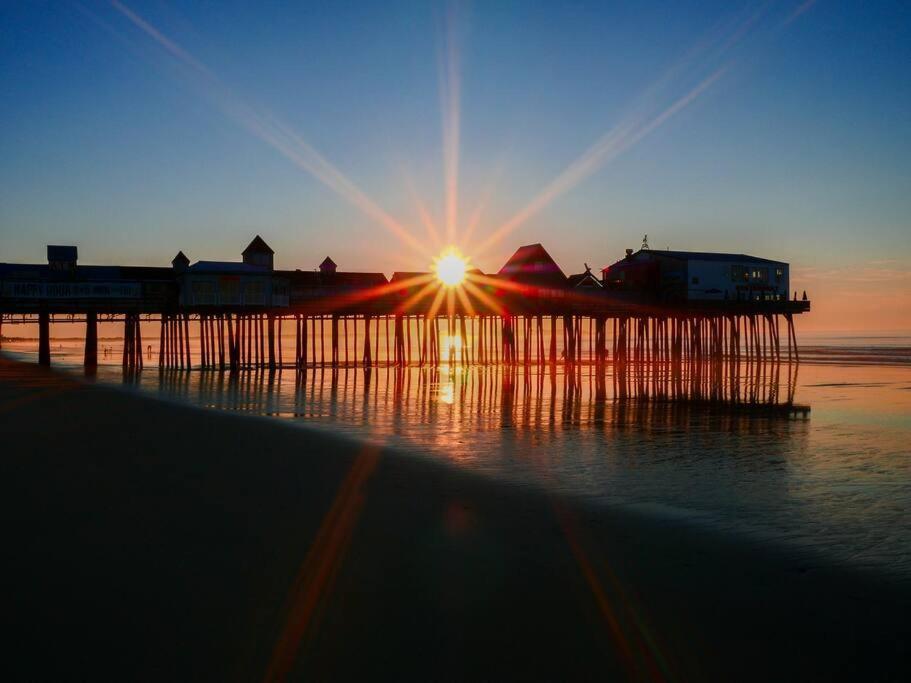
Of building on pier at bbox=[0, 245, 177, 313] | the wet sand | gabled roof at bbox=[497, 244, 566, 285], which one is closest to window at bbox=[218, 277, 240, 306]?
building on pier at bbox=[0, 245, 177, 313]

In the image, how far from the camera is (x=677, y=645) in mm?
5074

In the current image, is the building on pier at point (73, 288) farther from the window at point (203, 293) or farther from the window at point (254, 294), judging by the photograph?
the window at point (254, 294)

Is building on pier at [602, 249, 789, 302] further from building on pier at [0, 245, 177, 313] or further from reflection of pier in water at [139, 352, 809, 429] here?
building on pier at [0, 245, 177, 313]

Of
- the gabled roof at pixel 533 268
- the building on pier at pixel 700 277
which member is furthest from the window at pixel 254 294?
the building on pier at pixel 700 277

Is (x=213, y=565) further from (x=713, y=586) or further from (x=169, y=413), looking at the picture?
(x=169, y=413)

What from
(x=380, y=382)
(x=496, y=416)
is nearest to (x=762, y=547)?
(x=496, y=416)

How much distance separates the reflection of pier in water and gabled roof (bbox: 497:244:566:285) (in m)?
10.9

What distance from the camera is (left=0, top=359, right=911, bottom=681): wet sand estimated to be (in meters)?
4.79

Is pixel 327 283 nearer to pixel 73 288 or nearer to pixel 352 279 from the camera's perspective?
pixel 352 279

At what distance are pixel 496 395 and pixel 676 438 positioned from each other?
11.6 meters

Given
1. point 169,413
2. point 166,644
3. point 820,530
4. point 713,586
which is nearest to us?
Result: point 166,644

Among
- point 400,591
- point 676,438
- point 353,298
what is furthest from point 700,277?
point 400,591

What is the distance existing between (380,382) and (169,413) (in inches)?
589

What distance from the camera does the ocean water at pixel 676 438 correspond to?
887 centimetres
